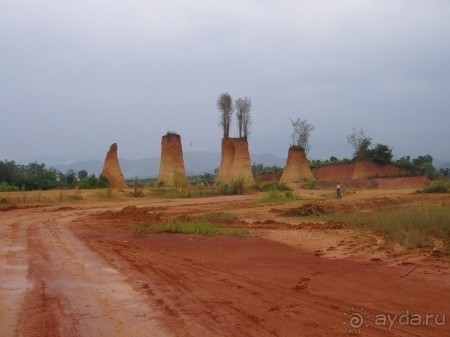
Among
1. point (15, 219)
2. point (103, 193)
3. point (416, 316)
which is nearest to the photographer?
point (416, 316)

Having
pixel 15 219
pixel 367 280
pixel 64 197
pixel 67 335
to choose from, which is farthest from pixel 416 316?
pixel 64 197

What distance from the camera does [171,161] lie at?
4672cm

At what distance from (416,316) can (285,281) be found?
8.12 ft

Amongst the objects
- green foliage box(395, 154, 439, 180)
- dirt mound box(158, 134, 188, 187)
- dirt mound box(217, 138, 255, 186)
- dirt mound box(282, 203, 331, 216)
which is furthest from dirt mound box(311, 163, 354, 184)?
dirt mound box(282, 203, 331, 216)

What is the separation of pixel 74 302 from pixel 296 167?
49.1 m

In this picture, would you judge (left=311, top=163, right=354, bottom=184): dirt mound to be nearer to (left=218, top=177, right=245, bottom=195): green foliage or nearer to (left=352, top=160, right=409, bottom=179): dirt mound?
(left=352, top=160, right=409, bottom=179): dirt mound

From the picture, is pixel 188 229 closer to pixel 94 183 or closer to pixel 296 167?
pixel 94 183

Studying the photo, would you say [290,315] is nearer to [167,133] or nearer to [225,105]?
[167,133]

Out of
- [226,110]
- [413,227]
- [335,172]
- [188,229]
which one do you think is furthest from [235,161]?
[413,227]

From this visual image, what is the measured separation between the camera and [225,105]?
5094cm

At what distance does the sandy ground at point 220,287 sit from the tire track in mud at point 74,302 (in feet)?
0.05

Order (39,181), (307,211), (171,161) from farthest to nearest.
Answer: (39,181) < (171,161) < (307,211)

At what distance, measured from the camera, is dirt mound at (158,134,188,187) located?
46281mm

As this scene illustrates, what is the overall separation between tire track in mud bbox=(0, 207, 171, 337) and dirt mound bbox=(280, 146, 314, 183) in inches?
1750
